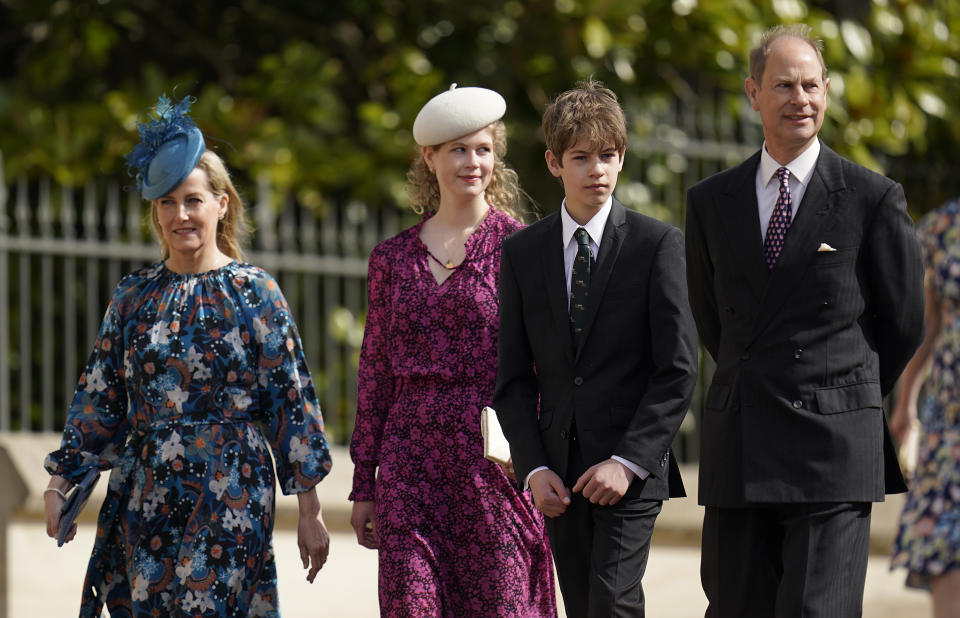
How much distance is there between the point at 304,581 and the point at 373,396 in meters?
2.74

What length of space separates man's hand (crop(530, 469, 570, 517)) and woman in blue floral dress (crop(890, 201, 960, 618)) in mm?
1899

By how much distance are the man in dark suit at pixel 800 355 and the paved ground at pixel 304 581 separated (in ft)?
11.3

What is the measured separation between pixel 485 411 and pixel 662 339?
54 centimetres

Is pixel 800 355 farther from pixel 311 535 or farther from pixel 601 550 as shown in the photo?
pixel 311 535

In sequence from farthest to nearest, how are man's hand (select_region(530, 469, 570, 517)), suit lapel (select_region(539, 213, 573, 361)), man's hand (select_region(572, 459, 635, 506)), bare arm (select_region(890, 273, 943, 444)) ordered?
bare arm (select_region(890, 273, 943, 444))
suit lapel (select_region(539, 213, 573, 361))
man's hand (select_region(530, 469, 570, 517))
man's hand (select_region(572, 459, 635, 506))

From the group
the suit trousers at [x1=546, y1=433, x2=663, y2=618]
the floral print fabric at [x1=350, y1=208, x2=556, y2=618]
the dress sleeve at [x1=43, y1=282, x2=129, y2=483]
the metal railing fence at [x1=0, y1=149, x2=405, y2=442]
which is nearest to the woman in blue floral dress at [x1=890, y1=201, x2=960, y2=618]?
the floral print fabric at [x1=350, y1=208, x2=556, y2=618]

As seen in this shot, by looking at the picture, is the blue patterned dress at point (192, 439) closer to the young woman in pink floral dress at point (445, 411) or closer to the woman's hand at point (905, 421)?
the young woman in pink floral dress at point (445, 411)

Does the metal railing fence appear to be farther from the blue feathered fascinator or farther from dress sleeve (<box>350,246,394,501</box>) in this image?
dress sleeve (<box>350,246,394,501</box>)

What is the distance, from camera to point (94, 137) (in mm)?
9203

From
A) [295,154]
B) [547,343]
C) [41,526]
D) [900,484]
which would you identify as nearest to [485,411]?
[547,343]

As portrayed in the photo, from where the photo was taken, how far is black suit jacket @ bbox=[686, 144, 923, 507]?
433 cm

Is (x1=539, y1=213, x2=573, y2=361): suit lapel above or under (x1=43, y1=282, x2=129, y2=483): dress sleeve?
above

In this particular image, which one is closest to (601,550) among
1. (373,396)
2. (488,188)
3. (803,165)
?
(373,396)

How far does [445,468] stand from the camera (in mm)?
4984
